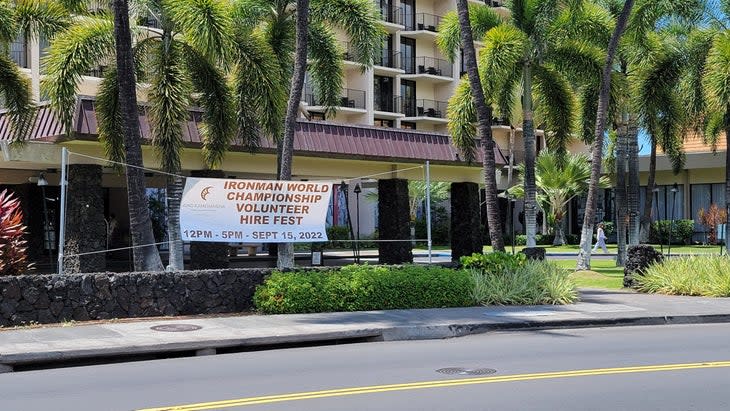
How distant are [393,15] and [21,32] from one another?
41.8m

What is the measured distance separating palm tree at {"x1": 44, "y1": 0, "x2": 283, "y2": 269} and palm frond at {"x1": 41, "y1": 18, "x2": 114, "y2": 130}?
0.8 inches

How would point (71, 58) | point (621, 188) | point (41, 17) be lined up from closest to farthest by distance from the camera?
point (71, 58) → point (41, 17) → point (621, 188)

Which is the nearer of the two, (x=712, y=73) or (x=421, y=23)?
(x=712, y=73)

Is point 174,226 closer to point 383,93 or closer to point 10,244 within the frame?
point 10,244

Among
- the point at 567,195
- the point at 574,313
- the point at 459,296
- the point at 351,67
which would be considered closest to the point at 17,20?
the point at 459,296

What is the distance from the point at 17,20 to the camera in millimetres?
18812

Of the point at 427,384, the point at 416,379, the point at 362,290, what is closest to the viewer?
the point at 427,384

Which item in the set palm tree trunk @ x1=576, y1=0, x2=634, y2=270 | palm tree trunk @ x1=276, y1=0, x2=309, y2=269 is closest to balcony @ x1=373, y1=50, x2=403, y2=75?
palm tree trunk @ x1=576, y1=0, x2=634, y2=270

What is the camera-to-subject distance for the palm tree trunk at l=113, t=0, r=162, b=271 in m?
16.0

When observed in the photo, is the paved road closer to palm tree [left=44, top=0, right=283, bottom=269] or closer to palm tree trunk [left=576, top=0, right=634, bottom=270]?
palm tree [left=44, top=0, right=283, bottom=269]

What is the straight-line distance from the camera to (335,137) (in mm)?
24375

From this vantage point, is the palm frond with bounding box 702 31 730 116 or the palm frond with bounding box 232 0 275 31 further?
the palm frond with bounding box 702 31 730 116

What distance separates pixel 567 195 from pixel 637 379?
45335 mm

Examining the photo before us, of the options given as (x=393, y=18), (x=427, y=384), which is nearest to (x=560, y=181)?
(x=393, y=18)
